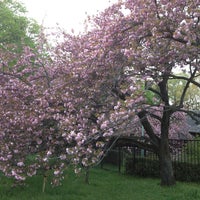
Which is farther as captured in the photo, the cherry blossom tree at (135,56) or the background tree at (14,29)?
the background tree at (14,29)

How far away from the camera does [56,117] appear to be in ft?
22.3

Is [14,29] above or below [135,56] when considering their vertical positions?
above

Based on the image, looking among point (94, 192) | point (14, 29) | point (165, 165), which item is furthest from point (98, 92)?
point (14, 29)

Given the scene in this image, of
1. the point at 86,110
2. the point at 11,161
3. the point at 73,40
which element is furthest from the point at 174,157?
the point at 11,161

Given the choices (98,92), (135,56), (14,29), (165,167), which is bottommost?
(165,167)

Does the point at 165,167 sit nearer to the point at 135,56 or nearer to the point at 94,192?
the point at 94,192

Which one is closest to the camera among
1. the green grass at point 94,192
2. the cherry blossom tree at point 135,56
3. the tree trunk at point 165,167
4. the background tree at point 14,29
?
the cherry blossom tree at point 135,56

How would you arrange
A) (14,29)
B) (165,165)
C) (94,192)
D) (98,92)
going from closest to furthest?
(98,92) < (94,192) < (165,165) < (14,29)

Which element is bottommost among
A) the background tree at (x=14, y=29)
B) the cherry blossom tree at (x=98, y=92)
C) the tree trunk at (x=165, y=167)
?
the tree trunk at (x=165, y=167)

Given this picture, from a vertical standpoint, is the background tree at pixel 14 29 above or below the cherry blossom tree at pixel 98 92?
above

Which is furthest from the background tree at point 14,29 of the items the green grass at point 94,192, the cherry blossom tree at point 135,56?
the cherry blossom tree at point 135,56

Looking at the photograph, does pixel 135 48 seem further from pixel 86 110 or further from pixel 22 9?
pixel 22 9

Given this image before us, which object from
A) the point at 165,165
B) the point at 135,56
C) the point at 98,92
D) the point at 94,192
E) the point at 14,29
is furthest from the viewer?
the point at 14,29

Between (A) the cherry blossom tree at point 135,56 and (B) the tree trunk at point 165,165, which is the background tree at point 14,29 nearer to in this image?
(B) the tree trunk at point 165,165
